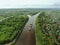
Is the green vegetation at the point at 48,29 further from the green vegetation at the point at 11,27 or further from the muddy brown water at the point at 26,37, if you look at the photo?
the green vegetation at the point at 11,27

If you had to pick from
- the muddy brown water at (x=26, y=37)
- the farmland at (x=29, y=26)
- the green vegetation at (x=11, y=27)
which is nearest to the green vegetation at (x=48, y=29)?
the farmland at (x=29, y=26)

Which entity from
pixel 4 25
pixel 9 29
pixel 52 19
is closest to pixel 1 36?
pixel 9 29

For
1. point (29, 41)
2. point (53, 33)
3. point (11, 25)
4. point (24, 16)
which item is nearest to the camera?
point (29, 41)

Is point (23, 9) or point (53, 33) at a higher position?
point (23, 9)

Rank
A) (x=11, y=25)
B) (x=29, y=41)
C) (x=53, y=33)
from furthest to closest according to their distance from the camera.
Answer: (x=11, y=25) < (x=53, y=33) < (x=29, y=41)

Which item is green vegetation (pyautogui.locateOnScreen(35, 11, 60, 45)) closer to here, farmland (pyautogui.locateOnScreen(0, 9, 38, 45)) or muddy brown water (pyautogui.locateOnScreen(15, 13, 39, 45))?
muddy brown water (pyautogui.locateOnScreen(15, 13, 39, 45))

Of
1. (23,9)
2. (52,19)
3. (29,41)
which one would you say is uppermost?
(23,9)

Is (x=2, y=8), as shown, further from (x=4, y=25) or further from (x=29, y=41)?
(x=29, y=41)
